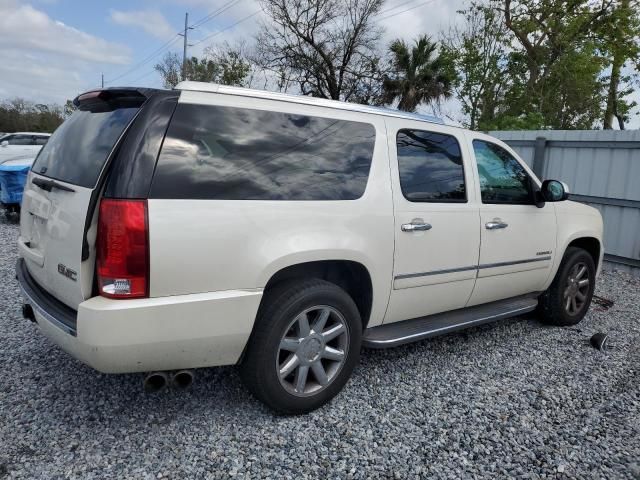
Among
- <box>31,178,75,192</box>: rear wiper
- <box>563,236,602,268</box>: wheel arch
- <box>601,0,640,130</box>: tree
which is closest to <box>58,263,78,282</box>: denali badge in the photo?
<box>31,178,75,192</box>: rear wiper

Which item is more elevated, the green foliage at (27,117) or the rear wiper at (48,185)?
the green foliage at (27,117)

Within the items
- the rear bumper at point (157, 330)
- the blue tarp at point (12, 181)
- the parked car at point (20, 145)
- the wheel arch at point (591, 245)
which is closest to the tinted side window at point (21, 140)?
the parked car at point (20, 145)

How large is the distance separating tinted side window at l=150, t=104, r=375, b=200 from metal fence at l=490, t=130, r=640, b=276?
6048 millimetres

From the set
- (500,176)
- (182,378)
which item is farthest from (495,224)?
(182,378)

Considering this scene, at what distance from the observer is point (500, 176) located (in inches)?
157

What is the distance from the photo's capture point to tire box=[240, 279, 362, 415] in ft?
8.59

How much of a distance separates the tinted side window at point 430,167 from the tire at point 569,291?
65.9 inches

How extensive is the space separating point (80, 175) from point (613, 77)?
23590 millimetres

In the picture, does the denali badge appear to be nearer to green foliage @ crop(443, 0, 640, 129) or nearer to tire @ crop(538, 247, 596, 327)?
tire @ crop(538, 247, 596, 327)

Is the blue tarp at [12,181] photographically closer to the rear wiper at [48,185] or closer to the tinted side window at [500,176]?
the rear wiper at [48,185]

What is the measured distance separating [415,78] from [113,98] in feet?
78.2

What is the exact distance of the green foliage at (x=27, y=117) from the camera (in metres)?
45.3

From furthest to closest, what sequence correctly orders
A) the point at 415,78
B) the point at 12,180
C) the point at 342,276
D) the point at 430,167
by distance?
the point at 415,78, the point at 12,180, the point at 430,167, the point at 342,276

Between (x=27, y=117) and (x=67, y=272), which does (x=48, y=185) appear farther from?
(x=27, y=117)
